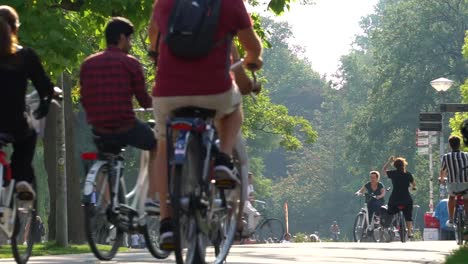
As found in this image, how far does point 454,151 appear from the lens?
22.3 metres

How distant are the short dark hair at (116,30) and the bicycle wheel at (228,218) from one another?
88.9 inches

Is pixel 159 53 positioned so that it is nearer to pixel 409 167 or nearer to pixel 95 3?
pixel 95 3

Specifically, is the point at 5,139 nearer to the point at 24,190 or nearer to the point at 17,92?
the point at 17,92

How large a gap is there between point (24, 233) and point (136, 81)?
1.52m

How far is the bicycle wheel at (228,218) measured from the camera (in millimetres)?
10281

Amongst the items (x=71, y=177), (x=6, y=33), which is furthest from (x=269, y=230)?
(x=6, y=33)

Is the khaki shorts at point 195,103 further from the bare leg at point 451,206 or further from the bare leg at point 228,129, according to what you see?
the bare leg at point 451,206

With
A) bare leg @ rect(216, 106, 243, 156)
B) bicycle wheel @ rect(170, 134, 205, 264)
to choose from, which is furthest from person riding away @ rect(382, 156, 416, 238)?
bicycle wheel @ rect(170, 134, 205, 264)

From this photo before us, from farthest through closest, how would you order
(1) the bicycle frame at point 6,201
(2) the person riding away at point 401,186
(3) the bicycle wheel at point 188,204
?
(2) the person riding away at point 401,186, (1) the bicycle frame at point 6,201, (3) the bicycle wheel at point 188,204

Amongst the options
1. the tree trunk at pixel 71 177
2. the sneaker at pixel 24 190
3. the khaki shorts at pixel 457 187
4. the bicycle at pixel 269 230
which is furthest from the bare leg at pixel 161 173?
the bicycle at pixel 269 230

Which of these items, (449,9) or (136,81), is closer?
(136,81)

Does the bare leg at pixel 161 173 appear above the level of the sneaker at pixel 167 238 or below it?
above

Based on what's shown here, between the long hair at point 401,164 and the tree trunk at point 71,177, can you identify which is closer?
the long hair at point 401,164

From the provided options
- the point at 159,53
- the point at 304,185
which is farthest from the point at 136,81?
the point at 304,185
